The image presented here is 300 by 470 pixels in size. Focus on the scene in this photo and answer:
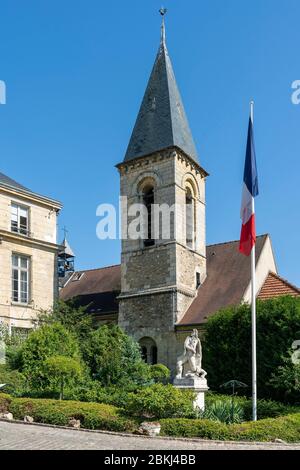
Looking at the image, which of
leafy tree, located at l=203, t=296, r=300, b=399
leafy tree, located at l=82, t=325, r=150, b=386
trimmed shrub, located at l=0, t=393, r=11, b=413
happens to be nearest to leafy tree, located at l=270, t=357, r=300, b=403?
leafy tree, located at l=203, t=296, r=300, b=399

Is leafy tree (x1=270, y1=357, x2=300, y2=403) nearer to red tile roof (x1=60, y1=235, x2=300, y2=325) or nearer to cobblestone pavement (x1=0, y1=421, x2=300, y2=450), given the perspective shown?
red tile roof (x1=60, y1=235, x2=300, y2=325)

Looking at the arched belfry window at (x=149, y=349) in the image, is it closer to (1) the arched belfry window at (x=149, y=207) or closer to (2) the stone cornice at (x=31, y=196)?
(1) the arched belfry window at (x=149, y=207)

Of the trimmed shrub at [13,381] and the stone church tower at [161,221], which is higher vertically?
the stone church tower at [161,221]

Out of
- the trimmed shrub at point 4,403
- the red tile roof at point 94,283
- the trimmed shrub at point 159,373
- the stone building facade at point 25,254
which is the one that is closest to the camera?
the trimmed shrub at point 4,403

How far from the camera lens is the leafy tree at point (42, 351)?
64.3 ft

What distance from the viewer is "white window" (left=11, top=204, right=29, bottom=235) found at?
27.8 metres

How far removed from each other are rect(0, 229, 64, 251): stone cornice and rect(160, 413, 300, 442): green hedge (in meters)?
15.1

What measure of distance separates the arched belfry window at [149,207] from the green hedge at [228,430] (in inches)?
642

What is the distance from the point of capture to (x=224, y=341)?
2375 centimetres

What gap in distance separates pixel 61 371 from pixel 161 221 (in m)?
12.8

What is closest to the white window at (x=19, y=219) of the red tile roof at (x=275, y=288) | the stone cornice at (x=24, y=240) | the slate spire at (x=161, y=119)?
the stone cornice at (x=24, y=240)
